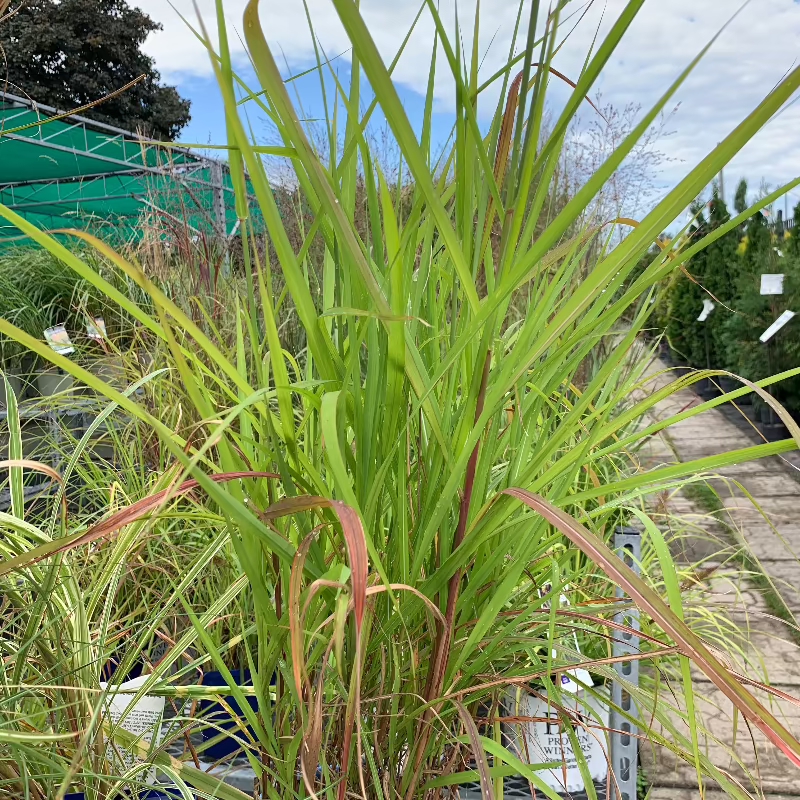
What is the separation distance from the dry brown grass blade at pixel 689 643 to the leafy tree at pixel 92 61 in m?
17.7

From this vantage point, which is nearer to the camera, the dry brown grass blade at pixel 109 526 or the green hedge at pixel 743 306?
the dry brown grass blade at pixel 109 526

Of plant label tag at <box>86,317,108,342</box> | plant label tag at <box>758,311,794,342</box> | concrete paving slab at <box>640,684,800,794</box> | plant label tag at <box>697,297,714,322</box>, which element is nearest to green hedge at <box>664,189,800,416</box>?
plant label tag at <box>697,297,714,322</box>

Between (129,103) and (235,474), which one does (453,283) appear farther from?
(129,103)

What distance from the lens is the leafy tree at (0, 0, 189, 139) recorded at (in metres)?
15.9

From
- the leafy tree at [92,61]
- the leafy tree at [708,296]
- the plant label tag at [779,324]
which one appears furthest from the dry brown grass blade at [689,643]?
the leafy tree at [92,61]

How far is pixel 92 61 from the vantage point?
17453 millimetres

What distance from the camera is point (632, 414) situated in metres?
0.57

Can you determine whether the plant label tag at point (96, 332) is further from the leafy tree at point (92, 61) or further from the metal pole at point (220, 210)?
the leafy tree at point (92, 61)

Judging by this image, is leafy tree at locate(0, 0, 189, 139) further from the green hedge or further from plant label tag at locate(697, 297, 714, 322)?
→ plant label tag at locate(697, 297, 714, 322)

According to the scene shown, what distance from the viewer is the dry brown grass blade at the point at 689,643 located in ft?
1.05

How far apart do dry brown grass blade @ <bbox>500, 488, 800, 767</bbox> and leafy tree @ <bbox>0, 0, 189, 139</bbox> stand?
17.7 m

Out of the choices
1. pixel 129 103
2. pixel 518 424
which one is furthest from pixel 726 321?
pixel 129 103

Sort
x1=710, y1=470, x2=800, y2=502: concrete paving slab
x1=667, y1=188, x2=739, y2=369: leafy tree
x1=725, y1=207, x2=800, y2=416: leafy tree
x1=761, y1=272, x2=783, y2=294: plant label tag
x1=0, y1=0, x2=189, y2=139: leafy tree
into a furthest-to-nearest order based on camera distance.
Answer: x1=0, y1=0, x2=189, y2=139: leafy tree, x1=667, y1=188, x2=739, y2=369: leafy tree, x1=725, y1=207, x2=800, y2=416: leafy tree, x1=761, y1=272, x2=783, y2=294: plant label tag, x1=710, y1=470, x2=800, y2=502: concrete paving slab

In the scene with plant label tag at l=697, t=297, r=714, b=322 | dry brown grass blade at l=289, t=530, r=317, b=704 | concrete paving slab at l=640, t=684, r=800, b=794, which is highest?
plant label tag at l=697, t=297, r=714, b=322
